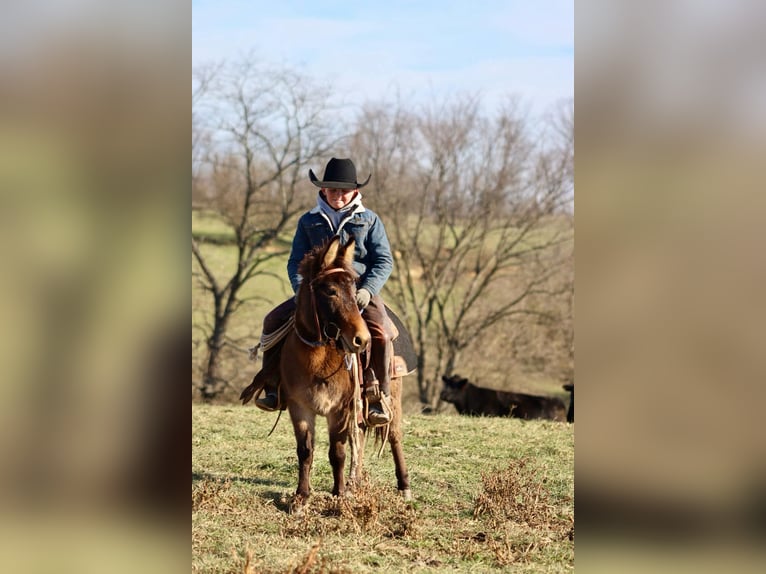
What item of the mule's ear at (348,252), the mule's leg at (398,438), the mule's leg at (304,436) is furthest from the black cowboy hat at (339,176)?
the mule's leg at (304,436)

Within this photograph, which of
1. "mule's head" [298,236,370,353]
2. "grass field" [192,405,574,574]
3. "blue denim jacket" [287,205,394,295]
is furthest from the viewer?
"blue denim jacket" [287,205,394,295]

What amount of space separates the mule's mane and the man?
0.59 feet

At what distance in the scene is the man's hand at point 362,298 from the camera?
626cm

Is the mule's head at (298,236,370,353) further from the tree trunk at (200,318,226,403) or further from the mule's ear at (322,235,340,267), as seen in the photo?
the tree trunk at (200,318,226,403)

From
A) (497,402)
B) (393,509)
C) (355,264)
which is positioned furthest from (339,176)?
(497,402)

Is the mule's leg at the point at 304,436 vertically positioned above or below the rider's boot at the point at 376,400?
below

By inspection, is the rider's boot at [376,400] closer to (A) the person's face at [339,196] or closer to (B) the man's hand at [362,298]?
(B) the man's hand at [362,298]

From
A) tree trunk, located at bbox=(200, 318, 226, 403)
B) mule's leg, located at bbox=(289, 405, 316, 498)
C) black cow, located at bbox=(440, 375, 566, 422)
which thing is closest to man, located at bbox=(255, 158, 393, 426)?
mule's leg, located at bbox=(289, 405, 316, 498)

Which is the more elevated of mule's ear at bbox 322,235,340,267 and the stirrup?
mule's ear at bbox 322,235,340,267

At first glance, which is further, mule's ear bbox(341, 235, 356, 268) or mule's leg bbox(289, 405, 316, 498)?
mule's leg bbox(289, 405, 316, 498)

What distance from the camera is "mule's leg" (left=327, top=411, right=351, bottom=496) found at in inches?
250
